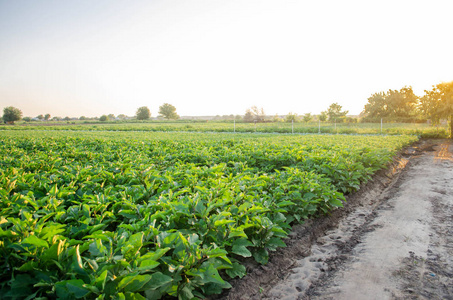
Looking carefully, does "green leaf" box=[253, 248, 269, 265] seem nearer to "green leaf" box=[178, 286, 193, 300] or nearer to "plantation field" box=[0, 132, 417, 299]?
"plantation field" box=[0, 132, 417, 299]

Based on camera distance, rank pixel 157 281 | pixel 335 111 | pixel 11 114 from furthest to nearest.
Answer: pixel 11 114
pixel 335 111
pixel 157 281

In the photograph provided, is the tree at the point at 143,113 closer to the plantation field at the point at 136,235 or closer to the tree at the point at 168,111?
the tree at the point at 168,111

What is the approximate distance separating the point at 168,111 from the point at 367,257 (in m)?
117

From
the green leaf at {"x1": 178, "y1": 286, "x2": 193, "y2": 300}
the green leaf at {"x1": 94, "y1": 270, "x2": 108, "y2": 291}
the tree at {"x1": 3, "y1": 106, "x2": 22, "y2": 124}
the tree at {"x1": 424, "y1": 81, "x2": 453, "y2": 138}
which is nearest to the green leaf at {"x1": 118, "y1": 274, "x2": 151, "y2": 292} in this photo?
the green leaf at {"x1": 94, "y1": 270, "x2": 108, "y2": 291}

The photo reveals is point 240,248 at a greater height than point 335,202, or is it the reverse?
point 240,248

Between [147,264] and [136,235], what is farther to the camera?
[136,235]

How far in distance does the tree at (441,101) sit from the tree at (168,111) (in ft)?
336

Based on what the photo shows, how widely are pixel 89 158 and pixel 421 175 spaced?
9.57 m

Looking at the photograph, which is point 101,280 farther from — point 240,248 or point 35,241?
point 240,248

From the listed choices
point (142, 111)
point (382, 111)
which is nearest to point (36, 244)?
point (382, 111)

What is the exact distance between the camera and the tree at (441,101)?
20891 millimetres

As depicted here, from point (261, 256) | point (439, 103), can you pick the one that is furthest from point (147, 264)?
point (439, 103)

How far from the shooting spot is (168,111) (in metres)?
116

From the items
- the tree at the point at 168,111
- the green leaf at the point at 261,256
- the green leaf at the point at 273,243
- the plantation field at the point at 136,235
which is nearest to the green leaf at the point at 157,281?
the plantation field at the point at 136,235
